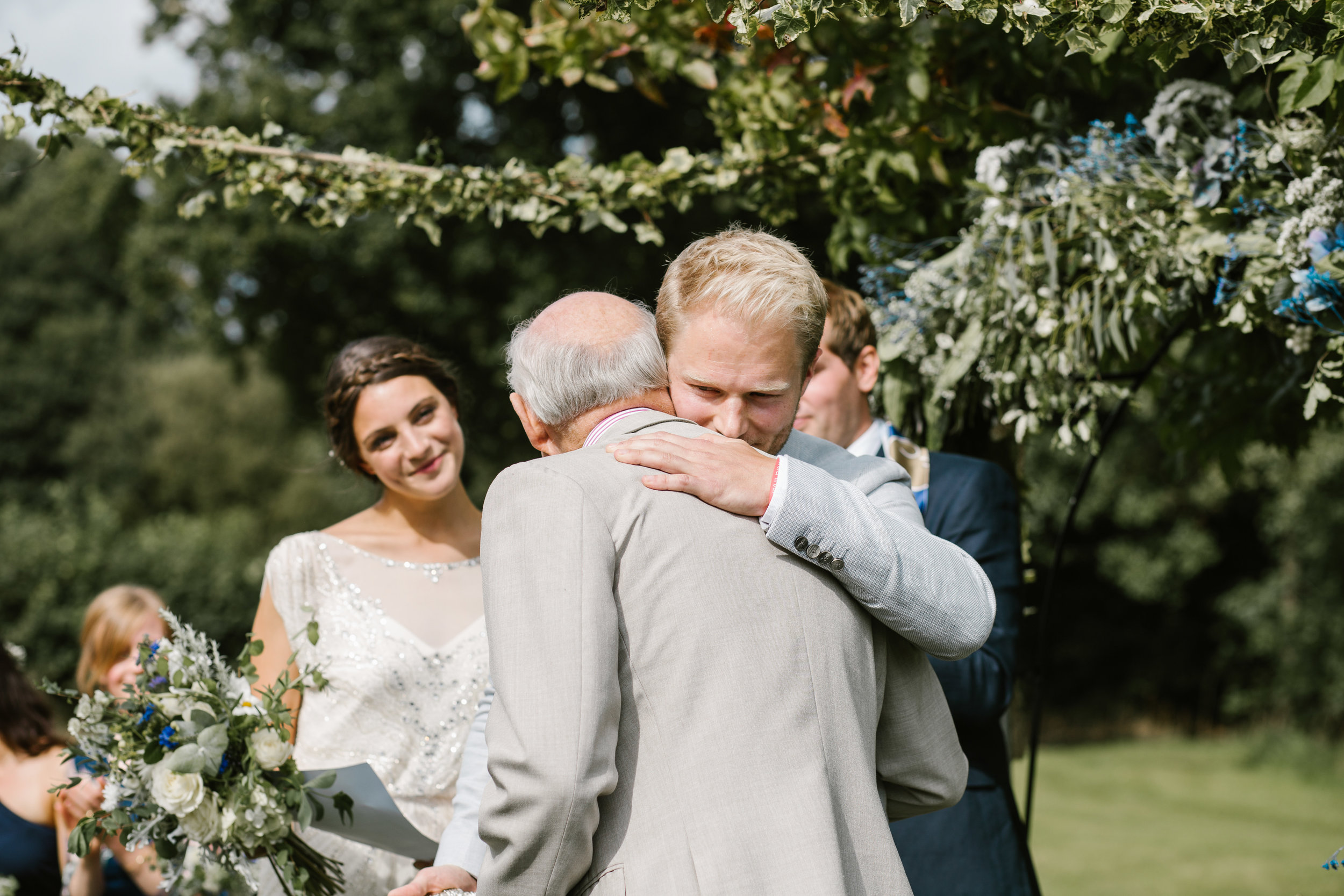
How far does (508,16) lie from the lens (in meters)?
3.97

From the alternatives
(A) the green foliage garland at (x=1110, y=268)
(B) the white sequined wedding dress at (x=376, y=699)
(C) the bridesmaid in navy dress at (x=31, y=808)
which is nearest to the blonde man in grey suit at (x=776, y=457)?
(B) the white sequined wedding dress at (x=376, y=699)

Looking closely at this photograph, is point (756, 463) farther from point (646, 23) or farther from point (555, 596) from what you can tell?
point (646, 23)

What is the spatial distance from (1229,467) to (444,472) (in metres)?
2.57

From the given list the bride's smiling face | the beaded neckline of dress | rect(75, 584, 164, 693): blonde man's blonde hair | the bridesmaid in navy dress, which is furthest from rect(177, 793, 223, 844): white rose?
rect(75, 584, 164, 693): blonde man's blonde hair

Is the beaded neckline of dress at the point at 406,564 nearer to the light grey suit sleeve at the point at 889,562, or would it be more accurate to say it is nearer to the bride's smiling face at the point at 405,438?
the bride's smiling face at the point at 405,438

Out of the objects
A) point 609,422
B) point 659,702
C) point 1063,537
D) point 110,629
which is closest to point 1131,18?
point 609,422

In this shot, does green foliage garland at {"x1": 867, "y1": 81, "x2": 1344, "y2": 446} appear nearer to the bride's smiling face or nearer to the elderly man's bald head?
the bride's smiling face

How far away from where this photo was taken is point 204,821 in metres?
2.49

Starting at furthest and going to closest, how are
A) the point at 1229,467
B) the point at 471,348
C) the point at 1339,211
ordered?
1. the point at 471,348
2. the point at 1229,467
3. the point at 1339,211

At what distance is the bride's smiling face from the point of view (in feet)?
10.7

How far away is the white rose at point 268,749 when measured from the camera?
8.30 feet

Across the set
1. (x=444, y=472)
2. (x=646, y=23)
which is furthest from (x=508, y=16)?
(x=444, y=472)

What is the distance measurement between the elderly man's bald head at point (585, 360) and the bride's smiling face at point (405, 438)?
1470 mm

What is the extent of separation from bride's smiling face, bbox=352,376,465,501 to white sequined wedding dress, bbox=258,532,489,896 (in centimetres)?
33
